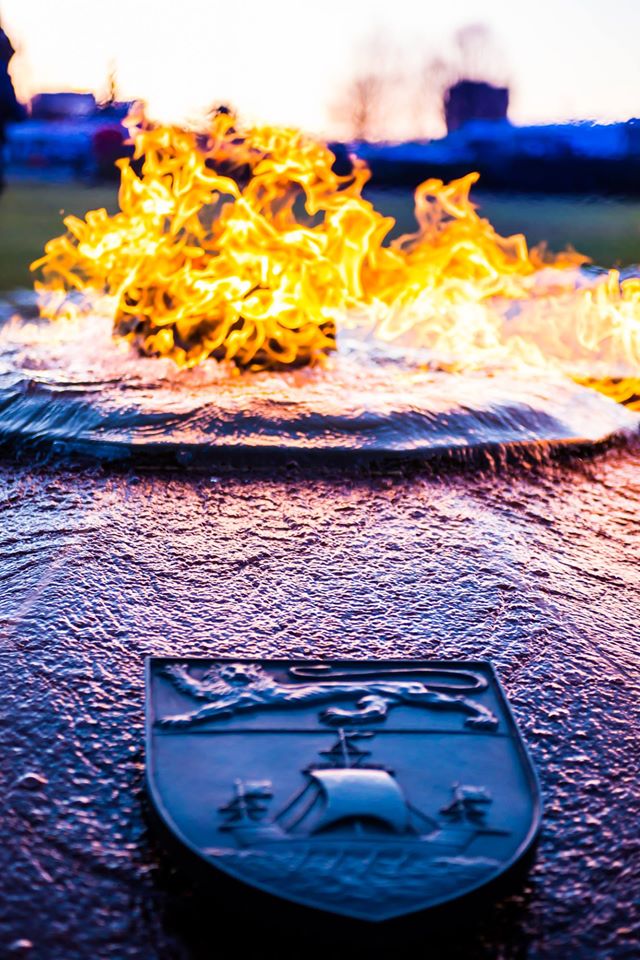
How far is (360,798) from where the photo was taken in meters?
1.30

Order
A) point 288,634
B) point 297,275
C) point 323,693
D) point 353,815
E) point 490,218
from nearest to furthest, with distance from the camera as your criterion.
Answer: point 353,815
point 323,693
point 288,634
point 297,275
point 490,218

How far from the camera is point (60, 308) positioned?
700 cm

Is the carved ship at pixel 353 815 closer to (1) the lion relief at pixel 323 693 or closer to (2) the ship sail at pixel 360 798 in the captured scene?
(2) the ship sail at pixel 360 798

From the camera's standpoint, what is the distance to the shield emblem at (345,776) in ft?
3.93

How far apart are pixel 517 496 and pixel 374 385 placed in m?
1.00

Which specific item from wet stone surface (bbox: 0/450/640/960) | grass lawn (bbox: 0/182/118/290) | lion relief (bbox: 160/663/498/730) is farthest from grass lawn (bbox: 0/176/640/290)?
lion relief (bbox: 160/663/498/730)

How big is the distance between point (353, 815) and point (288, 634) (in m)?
0.75

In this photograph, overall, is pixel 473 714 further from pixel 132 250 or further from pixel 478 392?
pixel 132 250

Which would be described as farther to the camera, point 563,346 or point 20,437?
point 563,346

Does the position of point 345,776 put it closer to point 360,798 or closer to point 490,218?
point 360,798

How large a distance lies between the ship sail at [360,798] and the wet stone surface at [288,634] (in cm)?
15

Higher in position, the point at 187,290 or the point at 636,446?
the point at 187,290

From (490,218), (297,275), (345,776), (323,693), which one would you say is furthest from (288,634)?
(490,218)

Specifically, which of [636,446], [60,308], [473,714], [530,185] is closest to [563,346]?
[636,446]
